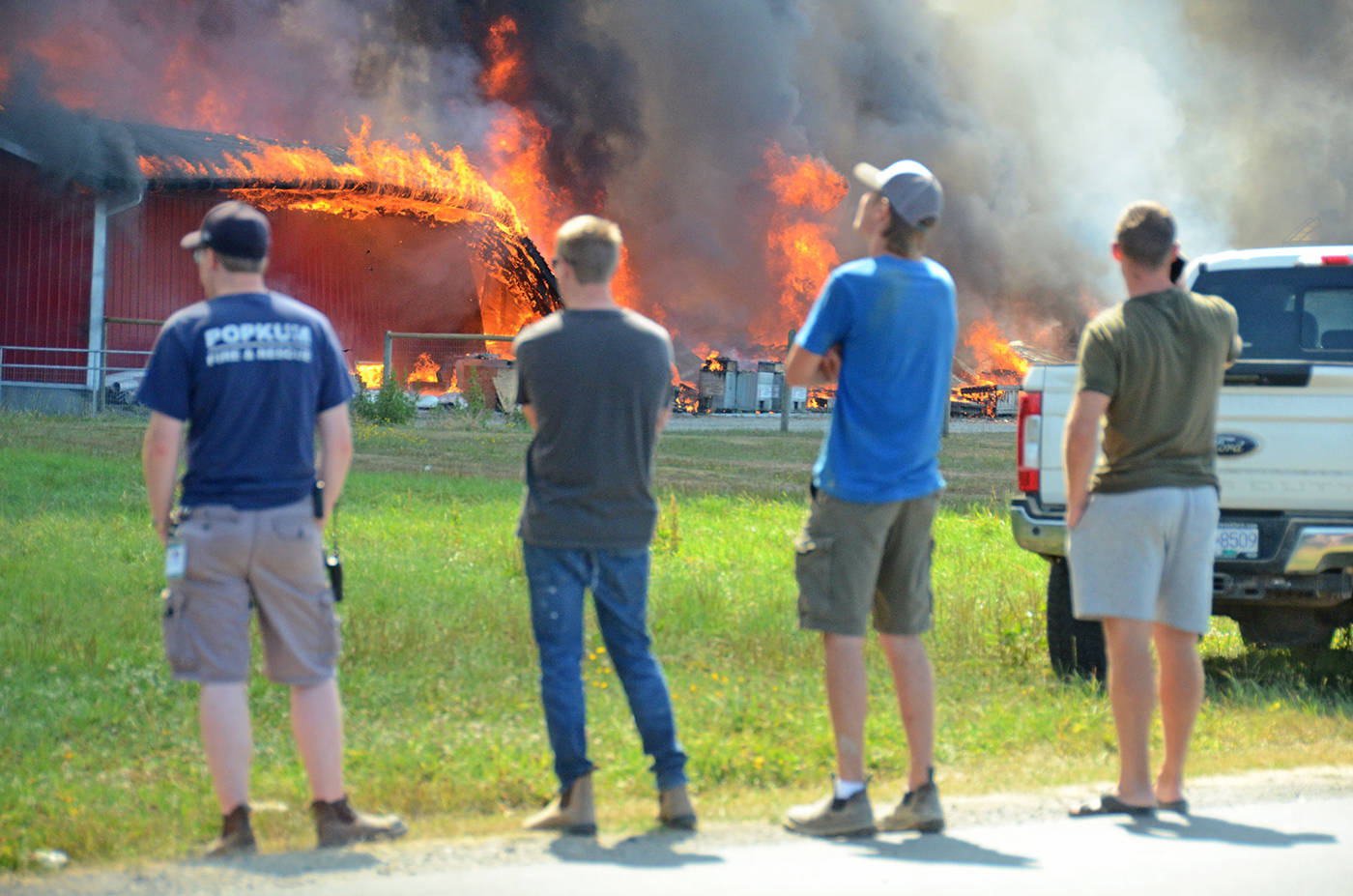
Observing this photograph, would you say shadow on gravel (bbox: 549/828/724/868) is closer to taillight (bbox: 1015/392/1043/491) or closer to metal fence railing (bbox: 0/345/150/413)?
taillight (bbox: 1015/392/1043/491)

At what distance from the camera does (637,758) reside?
516cm

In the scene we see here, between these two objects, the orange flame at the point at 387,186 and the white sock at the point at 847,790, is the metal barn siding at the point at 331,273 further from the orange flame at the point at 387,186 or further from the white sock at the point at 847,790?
the white sock at the point at 847,790

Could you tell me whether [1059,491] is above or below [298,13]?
below

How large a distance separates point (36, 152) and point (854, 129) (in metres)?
35.9

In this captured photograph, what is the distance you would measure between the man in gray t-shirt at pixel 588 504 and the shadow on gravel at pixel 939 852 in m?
0.57

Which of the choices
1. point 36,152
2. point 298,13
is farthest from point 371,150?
point 36,152

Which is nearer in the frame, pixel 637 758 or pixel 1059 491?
pixel 637 758

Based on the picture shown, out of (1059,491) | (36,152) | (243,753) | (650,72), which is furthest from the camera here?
(650,72)

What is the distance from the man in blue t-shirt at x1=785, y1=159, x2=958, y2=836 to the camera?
4.30 m

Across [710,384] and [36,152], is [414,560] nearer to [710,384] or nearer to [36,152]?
[36,152]

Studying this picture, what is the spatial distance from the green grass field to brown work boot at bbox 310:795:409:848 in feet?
0.56

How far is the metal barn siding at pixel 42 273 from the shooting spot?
104 ft

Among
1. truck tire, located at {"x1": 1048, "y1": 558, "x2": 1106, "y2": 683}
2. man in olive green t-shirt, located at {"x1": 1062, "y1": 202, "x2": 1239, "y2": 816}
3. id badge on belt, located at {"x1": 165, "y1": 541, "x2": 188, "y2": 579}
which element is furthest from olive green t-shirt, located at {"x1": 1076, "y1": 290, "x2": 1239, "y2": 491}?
id badge on belt, located at {"x1": 165, "y1": 541, "x2": 188, "y2": 579}

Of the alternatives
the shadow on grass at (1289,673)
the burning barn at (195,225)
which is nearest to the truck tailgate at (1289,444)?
the shadow on grass at (1289,673)
